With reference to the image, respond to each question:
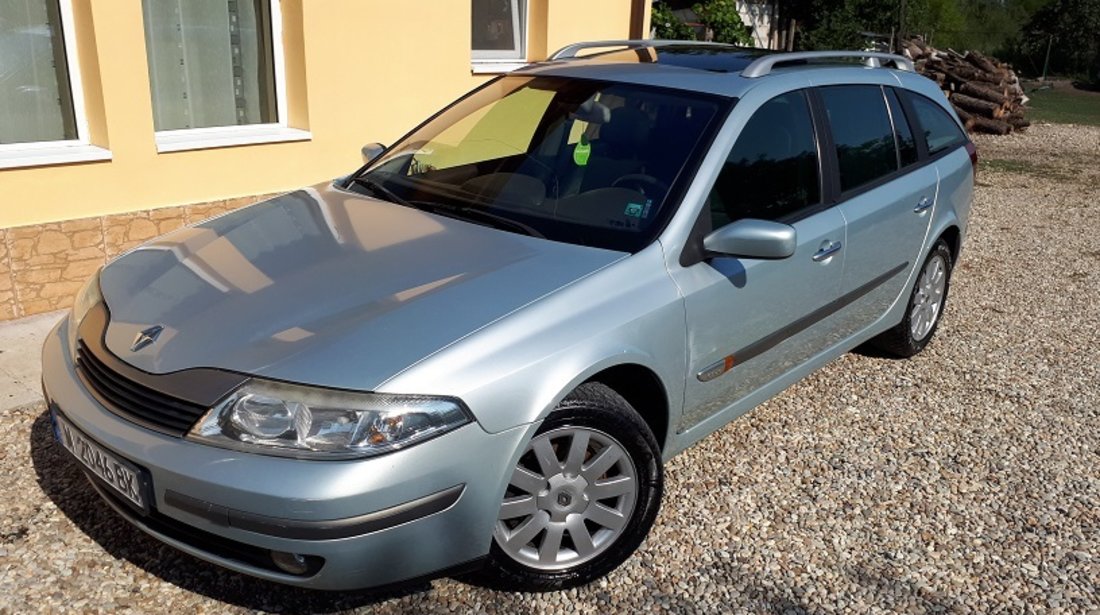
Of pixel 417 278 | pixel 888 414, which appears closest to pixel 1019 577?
pixel 888 414

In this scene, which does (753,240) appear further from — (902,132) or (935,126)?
(935,126)

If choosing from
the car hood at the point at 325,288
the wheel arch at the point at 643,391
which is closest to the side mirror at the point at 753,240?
the car hood at the point at 325,288

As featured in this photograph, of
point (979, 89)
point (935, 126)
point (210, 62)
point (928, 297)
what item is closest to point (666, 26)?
point (979, 89)

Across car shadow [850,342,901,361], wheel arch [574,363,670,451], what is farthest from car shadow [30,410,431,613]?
car shadow [850,342,901,361]

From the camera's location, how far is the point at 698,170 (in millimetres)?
3410

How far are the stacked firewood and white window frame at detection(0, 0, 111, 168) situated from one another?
543 inches

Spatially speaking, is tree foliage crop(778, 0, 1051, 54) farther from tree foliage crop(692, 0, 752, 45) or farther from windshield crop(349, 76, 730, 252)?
windshield crop(349, 76, 730, 252)

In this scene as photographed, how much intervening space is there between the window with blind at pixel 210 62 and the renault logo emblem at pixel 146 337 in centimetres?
382

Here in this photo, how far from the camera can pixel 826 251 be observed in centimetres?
392

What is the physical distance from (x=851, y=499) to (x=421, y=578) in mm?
1963

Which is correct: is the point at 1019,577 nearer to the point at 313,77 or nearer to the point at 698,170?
the point at 698,170

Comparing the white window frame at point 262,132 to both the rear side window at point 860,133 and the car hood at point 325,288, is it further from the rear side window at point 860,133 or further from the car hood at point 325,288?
the rear side window at point 860,133

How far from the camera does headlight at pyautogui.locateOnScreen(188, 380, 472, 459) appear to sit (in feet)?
8.13

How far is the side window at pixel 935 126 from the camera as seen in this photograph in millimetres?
5039
